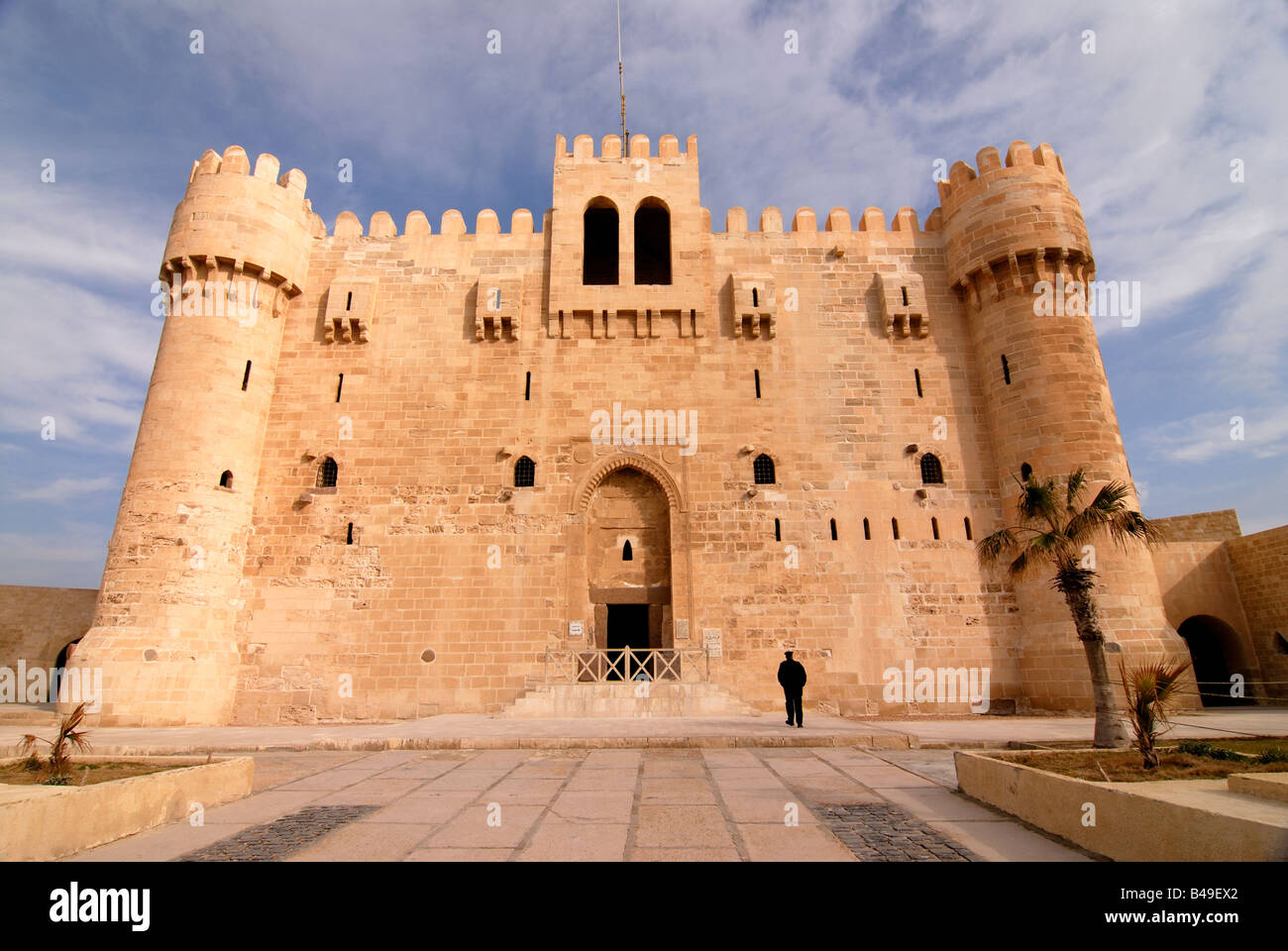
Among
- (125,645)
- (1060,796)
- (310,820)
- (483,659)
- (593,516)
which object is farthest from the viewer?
(593,516)

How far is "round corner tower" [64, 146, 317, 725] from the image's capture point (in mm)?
13586

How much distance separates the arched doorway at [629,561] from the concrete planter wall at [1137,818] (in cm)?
1103

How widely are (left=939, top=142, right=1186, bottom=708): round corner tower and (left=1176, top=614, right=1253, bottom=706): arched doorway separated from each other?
9.78 ft

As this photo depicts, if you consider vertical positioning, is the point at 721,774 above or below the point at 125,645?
below

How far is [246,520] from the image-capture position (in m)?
15.9

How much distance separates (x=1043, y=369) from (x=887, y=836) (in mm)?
14736

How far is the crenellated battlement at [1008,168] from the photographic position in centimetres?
1675

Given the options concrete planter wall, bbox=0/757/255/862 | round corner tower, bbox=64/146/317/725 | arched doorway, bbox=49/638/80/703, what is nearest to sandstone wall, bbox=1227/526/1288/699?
concrete planter wall, bbox=0/757/255/862

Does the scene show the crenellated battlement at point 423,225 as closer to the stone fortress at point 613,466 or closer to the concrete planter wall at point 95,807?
the stone fortress at point 613,466

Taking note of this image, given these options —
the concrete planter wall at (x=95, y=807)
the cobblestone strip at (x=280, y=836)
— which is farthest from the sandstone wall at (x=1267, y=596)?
the concrete planter wall at (x=95, y=807)

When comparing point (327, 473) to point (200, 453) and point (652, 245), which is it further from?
point (652, 245)
